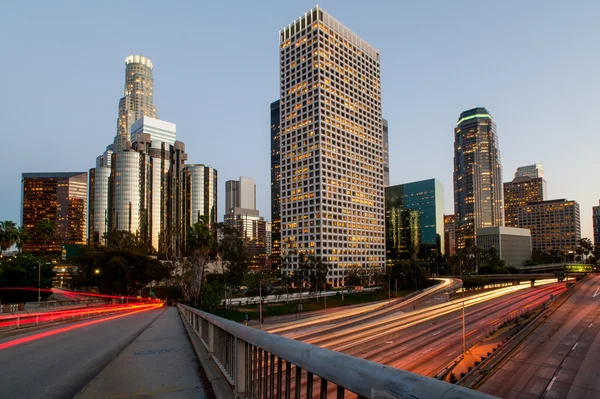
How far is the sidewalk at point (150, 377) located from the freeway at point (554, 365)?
103 feet

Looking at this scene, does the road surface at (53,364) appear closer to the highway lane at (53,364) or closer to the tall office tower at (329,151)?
the highway lane at (53,364)

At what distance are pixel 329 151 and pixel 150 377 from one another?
506 feet

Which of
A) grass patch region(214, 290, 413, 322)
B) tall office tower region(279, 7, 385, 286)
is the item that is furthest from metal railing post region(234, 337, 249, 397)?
tall office tower region(279, 7, 385, 286)

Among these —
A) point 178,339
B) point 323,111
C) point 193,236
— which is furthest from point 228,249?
point 323,111

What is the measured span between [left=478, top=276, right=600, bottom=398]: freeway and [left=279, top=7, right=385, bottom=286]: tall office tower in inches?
3628

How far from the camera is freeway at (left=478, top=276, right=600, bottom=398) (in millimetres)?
32969

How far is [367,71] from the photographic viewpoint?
186 m

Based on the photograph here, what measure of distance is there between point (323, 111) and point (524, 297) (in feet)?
322

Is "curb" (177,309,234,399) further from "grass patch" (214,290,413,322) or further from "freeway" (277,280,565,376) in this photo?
"grass patch" (214,290,413,322)

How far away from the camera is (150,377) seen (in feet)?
23.4

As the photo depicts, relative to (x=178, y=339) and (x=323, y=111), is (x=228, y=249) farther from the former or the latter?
(x=323, y=111)

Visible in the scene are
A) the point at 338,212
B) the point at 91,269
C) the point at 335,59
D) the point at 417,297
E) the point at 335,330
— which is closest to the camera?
the point at 335,330

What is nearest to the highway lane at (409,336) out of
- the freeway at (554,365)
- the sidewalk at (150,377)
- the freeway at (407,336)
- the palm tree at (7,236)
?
the freeway at (407,336)

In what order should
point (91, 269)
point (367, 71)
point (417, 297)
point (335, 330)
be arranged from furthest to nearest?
1. point (367, 71)
2. point (417, 297)
3. point (91, 269)
4. point (335, 330)
